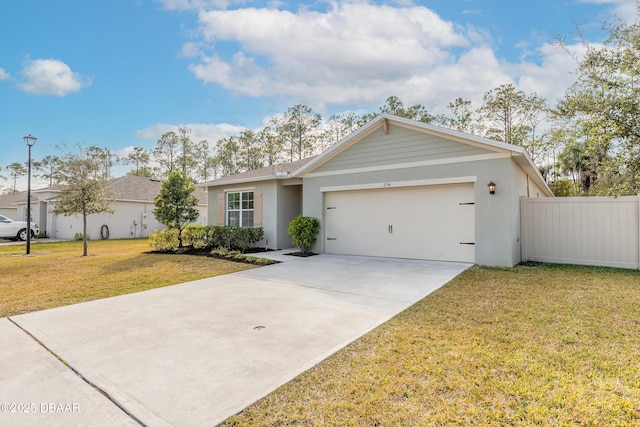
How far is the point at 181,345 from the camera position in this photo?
3477 millimetres

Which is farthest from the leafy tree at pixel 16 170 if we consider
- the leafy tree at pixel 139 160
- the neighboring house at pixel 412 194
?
the neighboring house at pixel 412 194

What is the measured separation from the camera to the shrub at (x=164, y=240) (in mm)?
12087

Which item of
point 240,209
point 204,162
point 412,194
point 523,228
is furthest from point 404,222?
point 204,162

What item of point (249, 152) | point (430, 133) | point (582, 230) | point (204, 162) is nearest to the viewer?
point (582, 230)

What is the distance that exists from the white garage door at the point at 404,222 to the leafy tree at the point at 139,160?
33146mm

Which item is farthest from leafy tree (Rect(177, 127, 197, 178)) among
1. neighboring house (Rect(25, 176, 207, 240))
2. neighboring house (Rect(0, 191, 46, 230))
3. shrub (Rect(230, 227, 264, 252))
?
shrub (Rect(230, 227, 264, 252))

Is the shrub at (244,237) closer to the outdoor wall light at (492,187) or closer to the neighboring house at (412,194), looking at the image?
the neighboring house at (412,194)

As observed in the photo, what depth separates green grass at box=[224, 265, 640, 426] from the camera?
2.22 m

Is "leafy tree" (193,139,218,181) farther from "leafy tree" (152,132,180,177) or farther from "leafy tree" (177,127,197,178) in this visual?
"leafy tree" (152,132,180,177)

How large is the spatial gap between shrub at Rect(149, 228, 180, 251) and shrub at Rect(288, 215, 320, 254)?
5.01 metres

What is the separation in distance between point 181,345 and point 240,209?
10.2 metres

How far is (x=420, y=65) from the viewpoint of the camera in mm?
12891

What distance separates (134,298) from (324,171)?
694 cm

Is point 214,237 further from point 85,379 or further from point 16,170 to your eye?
point 16,170
